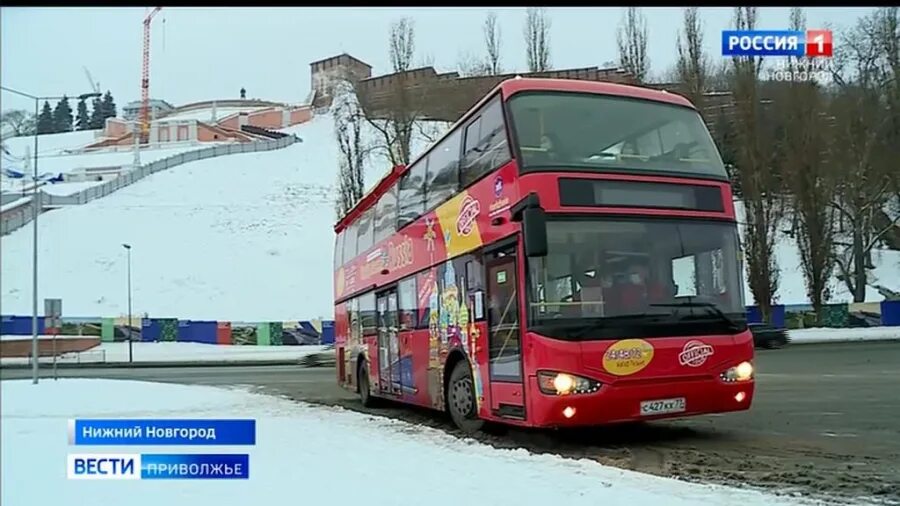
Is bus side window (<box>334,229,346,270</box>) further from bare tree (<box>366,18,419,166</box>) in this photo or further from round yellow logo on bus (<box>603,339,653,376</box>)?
round yellow logo on bus (<box>603,339,653,376</box>)

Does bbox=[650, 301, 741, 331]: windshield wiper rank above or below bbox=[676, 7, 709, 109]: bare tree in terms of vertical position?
below

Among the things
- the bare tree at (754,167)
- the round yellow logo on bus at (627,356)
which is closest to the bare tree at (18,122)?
the bare tree at (754,167)

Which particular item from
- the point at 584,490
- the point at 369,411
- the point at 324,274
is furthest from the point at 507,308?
the point at 324,274

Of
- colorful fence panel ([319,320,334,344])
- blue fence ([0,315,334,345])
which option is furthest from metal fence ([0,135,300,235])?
colorful fence panel ([319,320,334,344])

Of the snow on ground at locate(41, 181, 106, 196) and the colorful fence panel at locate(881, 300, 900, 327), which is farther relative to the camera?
the colorful fence panel at locate(881, 300, 900, 327)

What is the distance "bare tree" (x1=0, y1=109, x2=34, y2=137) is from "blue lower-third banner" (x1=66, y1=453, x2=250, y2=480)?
1.78m

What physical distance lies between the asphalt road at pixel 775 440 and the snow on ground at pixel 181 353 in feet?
0.75

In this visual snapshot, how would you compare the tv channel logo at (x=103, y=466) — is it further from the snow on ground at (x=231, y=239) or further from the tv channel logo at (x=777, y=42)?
the snow on ground at (x=231, y=239)

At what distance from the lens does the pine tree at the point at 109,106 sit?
5.82 m

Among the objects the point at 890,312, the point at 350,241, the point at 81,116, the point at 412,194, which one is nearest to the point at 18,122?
the point at 81,116

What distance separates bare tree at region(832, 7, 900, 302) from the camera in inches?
248

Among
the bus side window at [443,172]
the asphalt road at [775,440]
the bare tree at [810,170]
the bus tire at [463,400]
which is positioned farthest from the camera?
the bus side window at [443,172]

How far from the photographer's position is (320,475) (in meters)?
5.45

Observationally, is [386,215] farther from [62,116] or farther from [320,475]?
[320,475]
